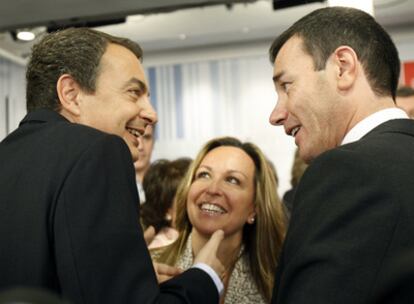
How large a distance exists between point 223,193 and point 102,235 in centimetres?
122

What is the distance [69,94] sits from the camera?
1297mm

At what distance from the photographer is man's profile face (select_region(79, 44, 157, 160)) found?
132 centimetres

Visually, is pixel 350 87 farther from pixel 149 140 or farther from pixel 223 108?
pixel 223 108

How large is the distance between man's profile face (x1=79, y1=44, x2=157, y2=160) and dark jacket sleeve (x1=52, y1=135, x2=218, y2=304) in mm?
268

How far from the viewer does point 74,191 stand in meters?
1.01

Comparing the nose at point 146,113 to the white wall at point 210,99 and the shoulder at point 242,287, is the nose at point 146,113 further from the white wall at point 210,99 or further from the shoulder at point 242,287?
the white wall at point 210,99

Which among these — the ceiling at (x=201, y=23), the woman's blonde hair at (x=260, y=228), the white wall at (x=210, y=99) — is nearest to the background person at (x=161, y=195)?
the woman's blonde hair at (x=260, y=228)

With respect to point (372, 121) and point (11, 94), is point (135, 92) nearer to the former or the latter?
point (372, 121)

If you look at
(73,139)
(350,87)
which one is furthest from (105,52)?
(350,87)

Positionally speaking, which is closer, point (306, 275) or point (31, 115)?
point (306, 275)

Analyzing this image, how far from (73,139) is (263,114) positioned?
411 centimetres

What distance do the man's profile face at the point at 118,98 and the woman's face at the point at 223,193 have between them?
748 mm

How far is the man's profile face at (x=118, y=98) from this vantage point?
4.34 feet

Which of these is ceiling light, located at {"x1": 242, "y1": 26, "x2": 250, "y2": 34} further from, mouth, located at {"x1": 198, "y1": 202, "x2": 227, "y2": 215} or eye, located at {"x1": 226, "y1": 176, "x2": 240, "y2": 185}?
mouth, located at {"x1": 198, "y1": 202, "x2": 227, "y2": 215}
